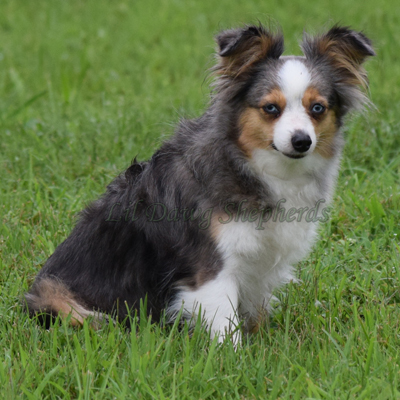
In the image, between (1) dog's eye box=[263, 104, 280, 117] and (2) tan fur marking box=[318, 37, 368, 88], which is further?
(2) tan fur marking box=[318, 37, 368, 88]

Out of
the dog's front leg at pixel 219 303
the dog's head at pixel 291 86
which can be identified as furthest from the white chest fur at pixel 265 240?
the dog's head at pixel 291 86

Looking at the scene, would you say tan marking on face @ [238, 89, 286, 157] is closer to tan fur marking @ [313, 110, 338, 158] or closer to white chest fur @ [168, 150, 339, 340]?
white chest fur @ [168, 150, 339, 340]

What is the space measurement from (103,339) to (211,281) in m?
0.61

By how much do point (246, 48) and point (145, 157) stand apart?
242 centimetres

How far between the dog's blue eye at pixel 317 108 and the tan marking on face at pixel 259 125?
0.52 feet

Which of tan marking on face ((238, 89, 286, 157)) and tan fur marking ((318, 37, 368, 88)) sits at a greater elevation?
tan fur marking ((318, 37, 368, 88))

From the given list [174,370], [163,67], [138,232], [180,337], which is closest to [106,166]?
[138,232]

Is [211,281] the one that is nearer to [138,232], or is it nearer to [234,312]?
[234,312]

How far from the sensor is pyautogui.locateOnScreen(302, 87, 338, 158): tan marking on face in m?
3.29

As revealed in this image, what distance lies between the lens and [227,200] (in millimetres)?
3375

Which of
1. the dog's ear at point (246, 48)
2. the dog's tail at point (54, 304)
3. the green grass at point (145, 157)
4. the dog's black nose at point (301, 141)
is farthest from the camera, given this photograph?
the dog's tail at point (54, 304)

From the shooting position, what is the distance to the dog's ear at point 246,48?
332 centimetres

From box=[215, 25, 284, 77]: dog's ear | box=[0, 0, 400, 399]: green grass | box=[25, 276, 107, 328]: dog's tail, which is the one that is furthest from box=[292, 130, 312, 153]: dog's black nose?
box=[25, 276, 107, 328]: dog's tail

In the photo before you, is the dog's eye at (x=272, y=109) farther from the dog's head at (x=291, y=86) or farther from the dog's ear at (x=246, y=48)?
the dog's ear at (x=246, y=48)
